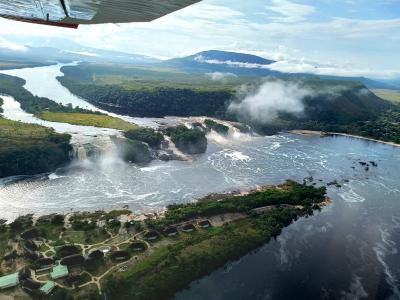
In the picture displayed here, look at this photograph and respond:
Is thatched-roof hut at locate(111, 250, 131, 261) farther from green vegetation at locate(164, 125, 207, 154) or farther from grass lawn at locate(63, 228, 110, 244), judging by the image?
green vegetation at locate(164, 125, 207, 154)

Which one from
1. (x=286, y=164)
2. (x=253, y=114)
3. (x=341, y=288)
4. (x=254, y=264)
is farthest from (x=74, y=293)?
(x=253, y=114)

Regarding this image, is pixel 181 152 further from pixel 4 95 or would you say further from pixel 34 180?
pixel 4 95

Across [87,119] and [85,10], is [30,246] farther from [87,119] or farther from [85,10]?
[87,119]

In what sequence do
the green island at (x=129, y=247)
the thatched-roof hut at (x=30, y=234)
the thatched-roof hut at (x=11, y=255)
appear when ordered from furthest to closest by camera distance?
the thatched-roof hut at (x=30, y=234) < the thatched-roof hut at (x=11, y=255) < the green island at (x=129, y=247)

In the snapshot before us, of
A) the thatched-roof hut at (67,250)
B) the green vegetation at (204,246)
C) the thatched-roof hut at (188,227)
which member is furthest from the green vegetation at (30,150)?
the thatched-roof hut at (188,227)

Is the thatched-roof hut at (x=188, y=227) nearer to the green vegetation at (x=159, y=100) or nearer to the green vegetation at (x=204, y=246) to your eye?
the green vegetation at (x=204, y=246)
